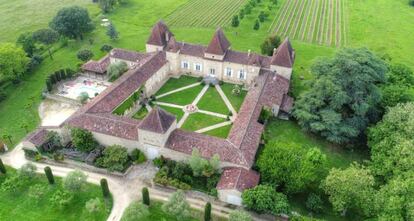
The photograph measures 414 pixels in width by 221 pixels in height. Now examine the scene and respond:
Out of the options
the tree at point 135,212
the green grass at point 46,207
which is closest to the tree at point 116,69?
the green grass at point 46,207

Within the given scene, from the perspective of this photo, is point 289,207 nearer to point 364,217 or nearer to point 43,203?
point 364,217

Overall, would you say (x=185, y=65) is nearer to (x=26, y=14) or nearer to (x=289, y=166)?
(x=289, y=166)

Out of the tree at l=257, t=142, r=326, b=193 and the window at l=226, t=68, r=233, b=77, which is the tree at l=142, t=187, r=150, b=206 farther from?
the window at l=226, t=68, r=233, b=77

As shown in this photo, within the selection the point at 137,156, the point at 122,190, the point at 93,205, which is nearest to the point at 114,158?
the point at 137,156

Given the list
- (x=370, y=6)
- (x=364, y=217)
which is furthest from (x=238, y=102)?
(x=370, y=6)

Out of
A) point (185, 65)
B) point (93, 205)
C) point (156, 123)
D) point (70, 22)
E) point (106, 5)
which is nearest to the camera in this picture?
point (93, 205)

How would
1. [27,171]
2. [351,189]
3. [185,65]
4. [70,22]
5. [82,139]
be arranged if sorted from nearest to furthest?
[351,189] → [27,171] → [82,139] → [185,65] → [70,22]
